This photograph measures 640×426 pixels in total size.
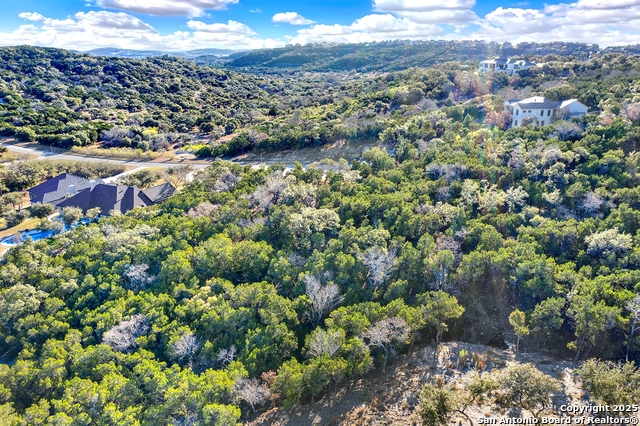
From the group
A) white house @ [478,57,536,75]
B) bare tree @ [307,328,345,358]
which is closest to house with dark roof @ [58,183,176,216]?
bare tree @ [307,328,345,358]

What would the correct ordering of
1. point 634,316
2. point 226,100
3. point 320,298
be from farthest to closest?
point 226,100, point 320,298, point 634,316

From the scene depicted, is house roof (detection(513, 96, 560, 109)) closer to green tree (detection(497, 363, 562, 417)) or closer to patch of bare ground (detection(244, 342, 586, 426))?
patch of bare ground (detection(244, 342, 586, 426))

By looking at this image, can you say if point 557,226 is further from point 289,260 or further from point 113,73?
point 113,73

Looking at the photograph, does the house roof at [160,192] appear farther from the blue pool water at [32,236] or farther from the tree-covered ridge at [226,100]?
the tree-covered ridge at [226,100]

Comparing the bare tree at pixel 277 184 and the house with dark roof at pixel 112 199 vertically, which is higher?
the bare tree at pixel 277 184

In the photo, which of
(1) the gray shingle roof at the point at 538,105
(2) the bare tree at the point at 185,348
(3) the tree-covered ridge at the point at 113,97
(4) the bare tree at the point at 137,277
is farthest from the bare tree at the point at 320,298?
(3) the tree-covered ridge at the point at 113,97

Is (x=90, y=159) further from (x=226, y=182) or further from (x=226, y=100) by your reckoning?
(x=226, y=100)

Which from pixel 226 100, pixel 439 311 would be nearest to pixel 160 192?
pixel 439 311

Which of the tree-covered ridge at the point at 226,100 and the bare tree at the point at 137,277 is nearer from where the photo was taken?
the bare tree at the point at 137,277
